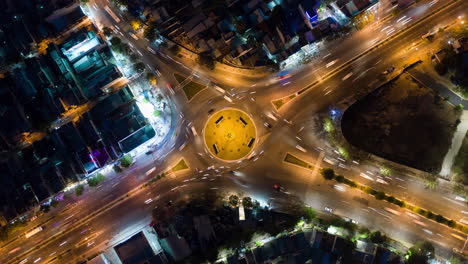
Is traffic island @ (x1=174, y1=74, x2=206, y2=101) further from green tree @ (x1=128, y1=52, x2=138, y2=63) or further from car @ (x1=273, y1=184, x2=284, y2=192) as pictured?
car @ (x1=273, y1=184, x2=284, y2=192)

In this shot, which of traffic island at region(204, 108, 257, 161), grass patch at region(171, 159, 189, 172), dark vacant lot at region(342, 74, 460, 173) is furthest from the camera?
grass patch at region(171, 159, 189, 172)

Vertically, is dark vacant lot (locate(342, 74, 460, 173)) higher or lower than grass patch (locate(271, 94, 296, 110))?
lower

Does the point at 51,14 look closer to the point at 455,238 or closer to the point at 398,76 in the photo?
the point at 398,76

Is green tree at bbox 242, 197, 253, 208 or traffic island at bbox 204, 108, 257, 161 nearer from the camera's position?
green tree at bbox 242, 197, 253, 208

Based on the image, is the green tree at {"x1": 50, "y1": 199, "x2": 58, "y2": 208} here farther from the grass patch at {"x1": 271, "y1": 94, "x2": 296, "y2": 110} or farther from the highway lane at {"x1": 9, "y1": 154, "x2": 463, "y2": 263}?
the grass patch at {"x1": 271, "y1": 94, "x2": 296, "y2": 110}

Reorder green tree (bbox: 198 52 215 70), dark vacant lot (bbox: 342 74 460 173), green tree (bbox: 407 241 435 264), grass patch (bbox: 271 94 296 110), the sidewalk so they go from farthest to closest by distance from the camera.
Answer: grass patch (bbox: 271 94 296 110) < green tree (bbox: 198 52 215 70) < dark vacant lot (bbox: 342 74 460 173) < the sidewalk < green tree (bbox: 407 241 435 264)

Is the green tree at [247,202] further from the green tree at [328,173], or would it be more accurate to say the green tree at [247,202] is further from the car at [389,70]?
the car at [389,70]

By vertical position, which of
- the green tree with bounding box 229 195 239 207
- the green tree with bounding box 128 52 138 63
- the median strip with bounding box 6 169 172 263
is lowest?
the green tree with bounding box 229 195 239 207

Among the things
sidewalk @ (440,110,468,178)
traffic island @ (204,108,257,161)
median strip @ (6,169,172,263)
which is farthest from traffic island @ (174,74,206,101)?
sidewalk @ (440,110,468,178)
